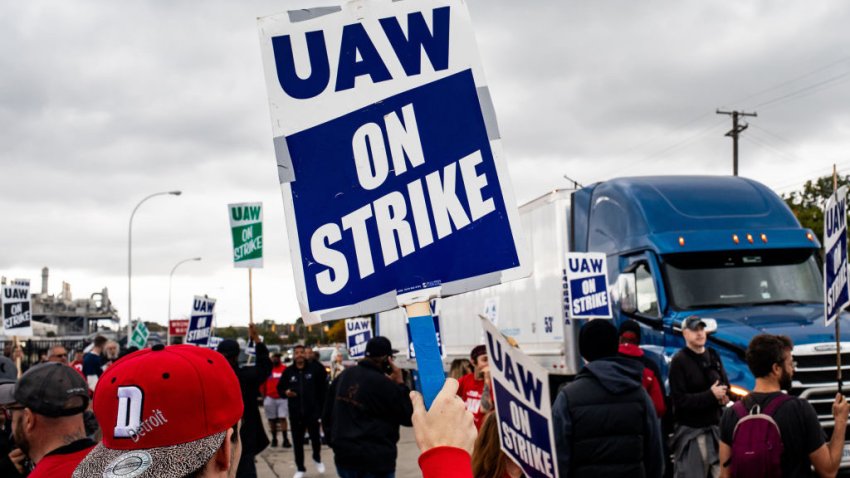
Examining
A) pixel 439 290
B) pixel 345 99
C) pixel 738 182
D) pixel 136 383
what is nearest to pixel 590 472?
pixel 439 290

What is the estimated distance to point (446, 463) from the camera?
2014mm

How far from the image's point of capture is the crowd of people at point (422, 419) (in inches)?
74.6

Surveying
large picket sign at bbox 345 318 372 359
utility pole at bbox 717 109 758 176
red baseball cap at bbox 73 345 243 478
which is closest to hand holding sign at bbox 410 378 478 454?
red baseball cap at bbox 73 345 243 478

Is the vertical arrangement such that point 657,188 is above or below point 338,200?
above

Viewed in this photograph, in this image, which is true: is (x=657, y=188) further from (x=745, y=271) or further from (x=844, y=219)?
(x=844, y=219)

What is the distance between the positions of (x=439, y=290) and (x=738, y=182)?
9.95m

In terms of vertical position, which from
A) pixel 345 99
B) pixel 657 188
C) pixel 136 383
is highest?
pixel 657 188

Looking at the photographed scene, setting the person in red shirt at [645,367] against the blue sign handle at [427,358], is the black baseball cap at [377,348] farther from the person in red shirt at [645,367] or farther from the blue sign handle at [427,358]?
the blue sign handle at [427,358]

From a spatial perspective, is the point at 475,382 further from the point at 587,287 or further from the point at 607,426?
the point at 587,287

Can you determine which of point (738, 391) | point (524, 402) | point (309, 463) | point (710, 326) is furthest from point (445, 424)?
point (309, 463)

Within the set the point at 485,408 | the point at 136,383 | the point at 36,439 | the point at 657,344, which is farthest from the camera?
the point at 657,344

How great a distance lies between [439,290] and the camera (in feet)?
8.23

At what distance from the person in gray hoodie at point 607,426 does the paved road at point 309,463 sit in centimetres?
726

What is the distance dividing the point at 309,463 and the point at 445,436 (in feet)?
42.1
